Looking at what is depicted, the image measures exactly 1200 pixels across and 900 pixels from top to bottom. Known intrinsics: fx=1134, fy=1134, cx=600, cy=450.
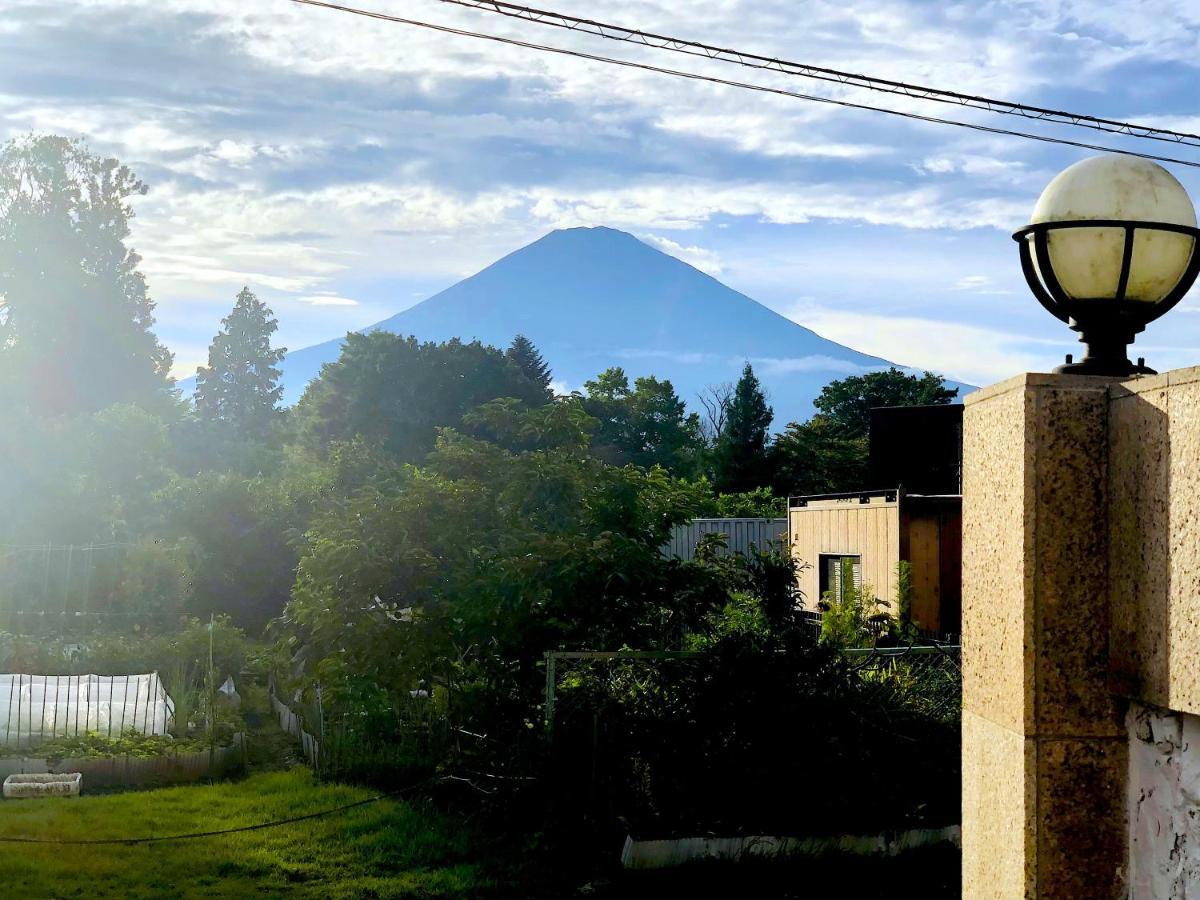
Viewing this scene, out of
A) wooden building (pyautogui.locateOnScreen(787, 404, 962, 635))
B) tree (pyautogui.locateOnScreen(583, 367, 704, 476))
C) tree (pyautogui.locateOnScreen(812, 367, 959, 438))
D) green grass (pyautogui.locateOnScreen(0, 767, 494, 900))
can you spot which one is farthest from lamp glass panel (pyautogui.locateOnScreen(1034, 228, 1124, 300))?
tree (pyautogui.locateOnScreen(583, 367, 704, 476))

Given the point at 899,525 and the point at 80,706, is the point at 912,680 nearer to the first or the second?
the point at 899,525

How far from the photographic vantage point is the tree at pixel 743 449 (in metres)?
36.1

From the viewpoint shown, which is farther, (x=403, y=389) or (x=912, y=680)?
(x=403, y=389)

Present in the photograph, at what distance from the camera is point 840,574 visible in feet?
54.5

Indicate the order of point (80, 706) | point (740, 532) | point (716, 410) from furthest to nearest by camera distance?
1. point (716, 410)
2. point (740, 532)
3. point (80, 706)

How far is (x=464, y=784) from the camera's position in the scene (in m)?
9.07

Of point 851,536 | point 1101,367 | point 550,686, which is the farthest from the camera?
point 851,536

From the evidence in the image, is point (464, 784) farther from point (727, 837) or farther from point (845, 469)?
point (845, 469)

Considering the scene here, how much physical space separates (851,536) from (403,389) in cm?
3038

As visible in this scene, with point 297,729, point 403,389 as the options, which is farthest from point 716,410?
point 297,729

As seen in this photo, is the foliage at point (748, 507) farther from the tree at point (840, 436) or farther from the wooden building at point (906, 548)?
the wooden building at point (906, 548)

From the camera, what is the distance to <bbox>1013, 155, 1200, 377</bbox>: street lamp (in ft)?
10.6

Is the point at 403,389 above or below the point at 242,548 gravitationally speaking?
above

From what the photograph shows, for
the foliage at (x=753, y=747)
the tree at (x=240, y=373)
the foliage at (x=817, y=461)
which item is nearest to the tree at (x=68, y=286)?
the tree at (x=240, y=373)
